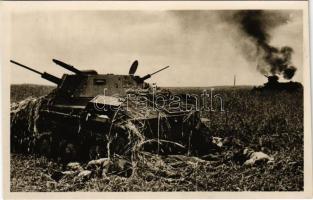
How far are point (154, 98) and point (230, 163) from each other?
820 mm

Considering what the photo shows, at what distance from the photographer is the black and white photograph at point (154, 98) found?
11.3ft

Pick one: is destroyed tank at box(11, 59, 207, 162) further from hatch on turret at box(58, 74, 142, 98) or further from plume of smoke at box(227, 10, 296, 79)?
plume of smoke at box(227, 10, 296, 79)

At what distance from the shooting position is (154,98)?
350cm

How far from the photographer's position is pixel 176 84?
11.5 feet

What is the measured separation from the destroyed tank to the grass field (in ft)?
0.32

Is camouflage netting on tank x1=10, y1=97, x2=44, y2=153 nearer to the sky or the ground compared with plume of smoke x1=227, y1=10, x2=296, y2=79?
nearer to the ground

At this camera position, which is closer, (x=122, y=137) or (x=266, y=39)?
(x=122, y=137)

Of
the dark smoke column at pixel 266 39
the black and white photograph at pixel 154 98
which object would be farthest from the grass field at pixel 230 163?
the dark smoke column at pixel 266 39

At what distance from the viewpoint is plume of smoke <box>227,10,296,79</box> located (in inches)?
138

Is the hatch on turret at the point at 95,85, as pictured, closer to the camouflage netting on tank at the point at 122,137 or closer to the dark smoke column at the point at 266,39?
the camouflage netting on tank at the point at 122,137

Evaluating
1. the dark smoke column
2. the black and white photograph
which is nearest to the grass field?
the black and white photograph

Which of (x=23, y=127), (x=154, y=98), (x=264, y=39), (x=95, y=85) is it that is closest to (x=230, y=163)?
(x=154, y=98)

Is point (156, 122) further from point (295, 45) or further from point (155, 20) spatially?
point (295, 45)

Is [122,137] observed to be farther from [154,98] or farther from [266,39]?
[266,39]
